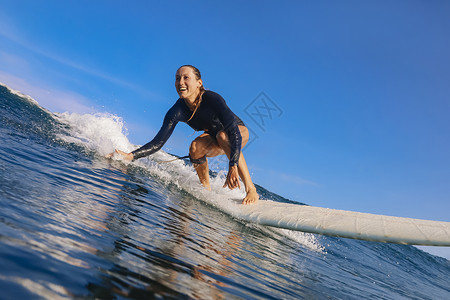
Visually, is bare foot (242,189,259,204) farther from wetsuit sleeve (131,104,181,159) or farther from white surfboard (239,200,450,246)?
wetsuit sleeve (131,104,181,159)

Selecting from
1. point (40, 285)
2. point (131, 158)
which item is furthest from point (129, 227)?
point (131, 158)

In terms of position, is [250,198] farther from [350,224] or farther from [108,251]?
[108,251]

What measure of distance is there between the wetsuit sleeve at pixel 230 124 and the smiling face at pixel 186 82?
0.34 metres

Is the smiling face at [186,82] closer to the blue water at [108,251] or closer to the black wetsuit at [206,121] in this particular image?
the black wetsuit at [206,121]

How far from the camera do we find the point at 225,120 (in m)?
4.57

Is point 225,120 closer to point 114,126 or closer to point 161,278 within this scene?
point 161,278

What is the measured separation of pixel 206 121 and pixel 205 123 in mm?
54

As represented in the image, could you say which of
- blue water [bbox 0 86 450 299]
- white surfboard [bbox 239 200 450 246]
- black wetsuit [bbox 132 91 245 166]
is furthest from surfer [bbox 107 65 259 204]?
blue water [bbox 0 86 450 299]

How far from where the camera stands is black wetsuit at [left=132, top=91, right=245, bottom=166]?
457cm

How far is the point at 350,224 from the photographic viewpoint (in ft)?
13.1

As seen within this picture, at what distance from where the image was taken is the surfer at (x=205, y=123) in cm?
442

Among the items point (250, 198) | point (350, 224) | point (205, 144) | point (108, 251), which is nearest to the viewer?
point (108, 251)

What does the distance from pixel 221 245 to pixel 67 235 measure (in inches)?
55.4

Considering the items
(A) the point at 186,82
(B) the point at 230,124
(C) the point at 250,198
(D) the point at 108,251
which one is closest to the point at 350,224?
(C) the point at 250,198
